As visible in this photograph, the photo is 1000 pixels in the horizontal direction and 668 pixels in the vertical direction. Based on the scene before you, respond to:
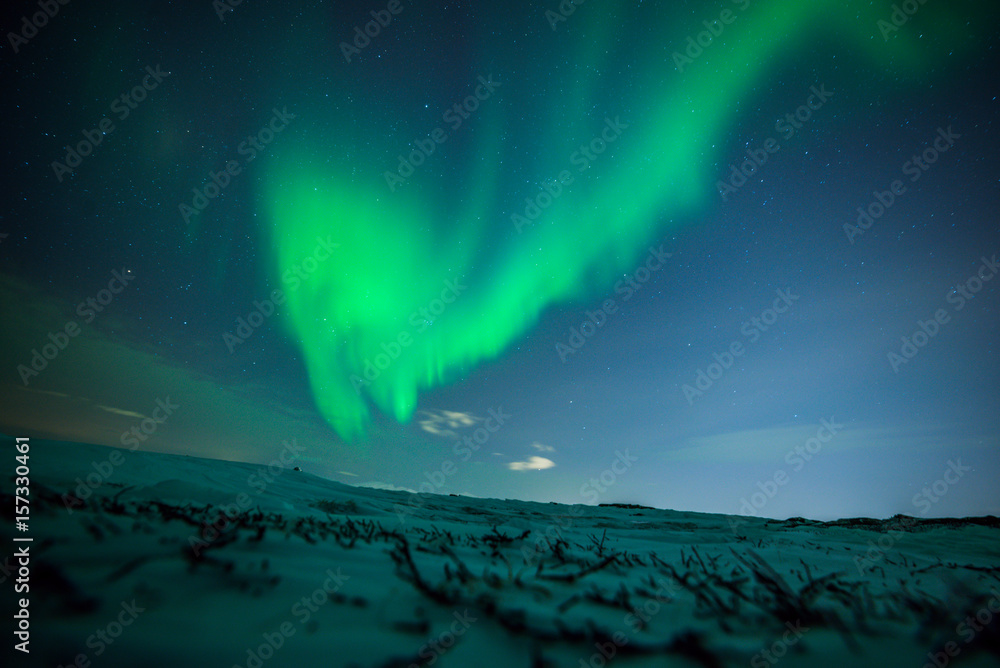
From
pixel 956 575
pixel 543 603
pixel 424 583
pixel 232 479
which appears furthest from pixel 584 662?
pixel 232 479

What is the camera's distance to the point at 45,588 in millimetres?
1276

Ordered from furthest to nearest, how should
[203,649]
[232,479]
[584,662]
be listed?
[232,479] < [584,662] < [203,649]

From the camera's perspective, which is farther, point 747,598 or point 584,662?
point 747,598

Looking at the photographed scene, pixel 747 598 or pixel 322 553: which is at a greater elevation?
pixel 322 553

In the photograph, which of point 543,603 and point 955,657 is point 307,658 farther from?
point 955,657

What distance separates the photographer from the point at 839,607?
1.76 meters

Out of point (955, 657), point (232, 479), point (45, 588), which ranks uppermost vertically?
point (232, 479)

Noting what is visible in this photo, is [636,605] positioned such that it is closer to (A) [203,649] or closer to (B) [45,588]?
(A) [203,649]

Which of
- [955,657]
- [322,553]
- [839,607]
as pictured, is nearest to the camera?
[955,657]

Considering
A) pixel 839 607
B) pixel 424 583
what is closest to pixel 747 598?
pixel 839 607

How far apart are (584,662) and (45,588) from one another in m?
1.72

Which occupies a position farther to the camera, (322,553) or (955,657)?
(322,553)

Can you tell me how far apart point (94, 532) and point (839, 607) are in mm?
3198

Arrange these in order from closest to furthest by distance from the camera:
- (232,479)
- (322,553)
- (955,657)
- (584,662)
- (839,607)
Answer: (584,662) → (955,657) → (839,607) → (322,553) → (232,479)
